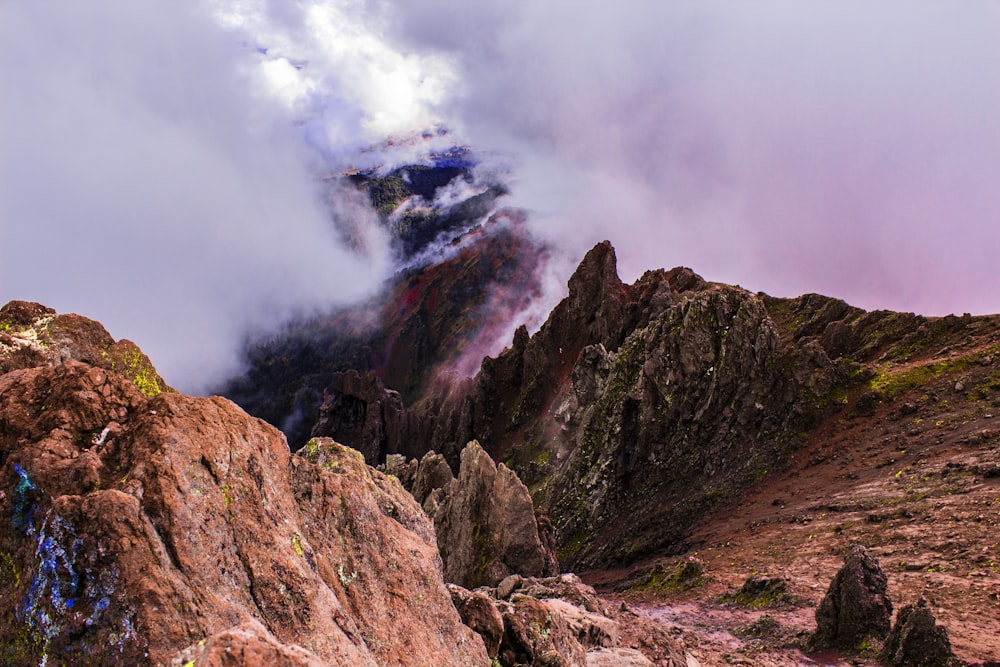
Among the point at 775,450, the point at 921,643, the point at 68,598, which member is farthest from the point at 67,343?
the point at 775,450

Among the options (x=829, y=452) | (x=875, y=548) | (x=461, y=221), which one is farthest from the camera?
(x=461, y=221)

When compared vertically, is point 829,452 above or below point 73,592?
above

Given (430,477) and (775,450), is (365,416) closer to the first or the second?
(430,477)

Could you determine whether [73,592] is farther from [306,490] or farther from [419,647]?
[419,647]

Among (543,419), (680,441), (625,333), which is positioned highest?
(625,333)

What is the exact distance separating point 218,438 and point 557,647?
10922mm

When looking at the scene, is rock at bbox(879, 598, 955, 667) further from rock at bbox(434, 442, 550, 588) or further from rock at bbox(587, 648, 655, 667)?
rock at bbox(434, 442, 550, 588)

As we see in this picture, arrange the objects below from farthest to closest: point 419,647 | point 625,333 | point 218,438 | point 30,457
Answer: point 625,333, point 419,647, point 218,438, point 30,457

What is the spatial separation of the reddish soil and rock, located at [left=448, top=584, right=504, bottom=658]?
14.2 metres

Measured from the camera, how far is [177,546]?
7949 millimetres

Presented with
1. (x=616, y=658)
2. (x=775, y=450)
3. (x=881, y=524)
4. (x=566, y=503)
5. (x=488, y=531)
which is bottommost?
(x=616, y=658)

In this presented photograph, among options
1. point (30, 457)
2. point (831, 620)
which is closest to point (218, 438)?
point (30, 457)

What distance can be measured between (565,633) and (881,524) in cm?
2830

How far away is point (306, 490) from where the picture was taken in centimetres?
1149
